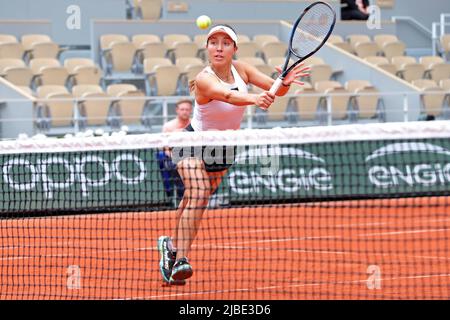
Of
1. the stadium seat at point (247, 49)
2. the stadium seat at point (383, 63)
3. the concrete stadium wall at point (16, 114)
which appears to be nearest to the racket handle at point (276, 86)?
the concrete stadium wall at point (16, 114)

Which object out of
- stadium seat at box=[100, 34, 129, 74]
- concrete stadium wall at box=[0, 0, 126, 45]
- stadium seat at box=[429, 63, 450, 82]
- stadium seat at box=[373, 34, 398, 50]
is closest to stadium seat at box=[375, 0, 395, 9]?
stadium seat at box=[373, 34, 398, 50]

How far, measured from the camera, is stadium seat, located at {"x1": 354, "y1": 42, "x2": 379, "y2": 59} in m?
17.2

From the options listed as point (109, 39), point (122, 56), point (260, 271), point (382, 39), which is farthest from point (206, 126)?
point (382, 39)

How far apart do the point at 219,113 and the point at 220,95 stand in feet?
1.23

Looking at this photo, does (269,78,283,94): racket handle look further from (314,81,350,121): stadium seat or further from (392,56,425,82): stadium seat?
(392,56,425,82): stadium seat

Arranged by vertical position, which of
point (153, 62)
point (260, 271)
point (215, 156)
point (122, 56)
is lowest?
point (260, 271)

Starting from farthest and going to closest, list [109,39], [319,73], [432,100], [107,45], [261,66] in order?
[319,73] → [109,39] → [107,45] → [432,100] → [261,66]

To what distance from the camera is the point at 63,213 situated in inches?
413

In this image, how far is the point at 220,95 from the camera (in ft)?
18.3

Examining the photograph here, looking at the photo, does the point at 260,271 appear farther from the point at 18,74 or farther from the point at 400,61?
the point at 400,61

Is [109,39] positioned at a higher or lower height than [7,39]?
higher

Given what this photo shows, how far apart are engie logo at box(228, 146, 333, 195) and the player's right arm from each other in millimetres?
4833

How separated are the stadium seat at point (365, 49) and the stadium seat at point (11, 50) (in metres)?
6.21

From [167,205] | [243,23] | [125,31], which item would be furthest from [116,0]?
[167,205]
